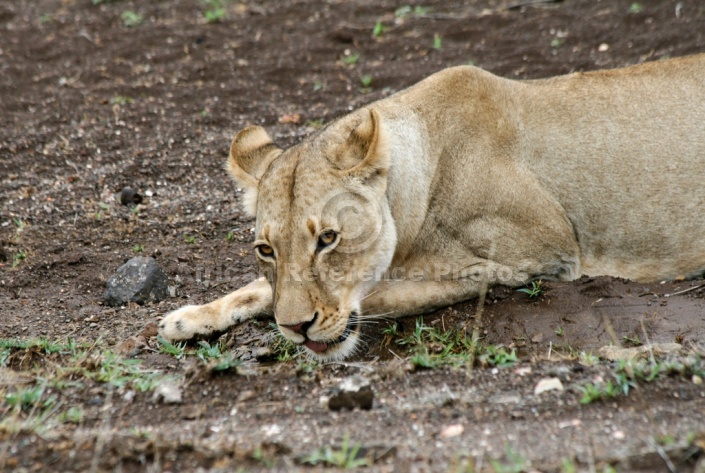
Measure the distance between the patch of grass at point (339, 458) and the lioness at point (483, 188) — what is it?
46.0 inches

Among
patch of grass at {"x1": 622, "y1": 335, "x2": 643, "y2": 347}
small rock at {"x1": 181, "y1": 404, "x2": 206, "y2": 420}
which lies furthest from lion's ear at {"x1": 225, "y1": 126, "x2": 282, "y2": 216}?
patch of grass at {"x1": 622, "y1": 335, "x2": 643, "y2": 347}

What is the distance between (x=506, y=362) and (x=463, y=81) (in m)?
1.75

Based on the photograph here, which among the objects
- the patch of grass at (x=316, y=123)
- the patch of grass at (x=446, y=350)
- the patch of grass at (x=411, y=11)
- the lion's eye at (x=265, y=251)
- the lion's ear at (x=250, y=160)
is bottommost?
the patch of grass at (x=446, y=350)

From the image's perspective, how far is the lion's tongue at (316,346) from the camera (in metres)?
4.18

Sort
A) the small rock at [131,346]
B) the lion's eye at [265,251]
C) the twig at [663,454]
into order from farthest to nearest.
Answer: the small rock at [131,346], the lion's eye at [265,251], the twig at [663,454]

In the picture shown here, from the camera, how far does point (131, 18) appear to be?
10.1 m

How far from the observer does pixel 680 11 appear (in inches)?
332

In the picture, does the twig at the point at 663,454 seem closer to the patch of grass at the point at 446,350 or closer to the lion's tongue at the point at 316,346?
the patch of grass at the point at 446,350

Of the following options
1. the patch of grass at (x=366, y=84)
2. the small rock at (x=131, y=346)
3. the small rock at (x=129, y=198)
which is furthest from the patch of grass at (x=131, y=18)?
the small rock at (x=131, y=346)

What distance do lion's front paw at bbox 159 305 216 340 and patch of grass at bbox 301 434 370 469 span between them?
1.76 m

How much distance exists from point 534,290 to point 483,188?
61 cm

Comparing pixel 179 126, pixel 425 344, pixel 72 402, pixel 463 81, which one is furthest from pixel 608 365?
pixel 179 126

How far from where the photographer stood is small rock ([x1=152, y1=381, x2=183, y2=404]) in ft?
12.1

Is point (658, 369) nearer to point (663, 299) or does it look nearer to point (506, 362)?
point (506, 362)
